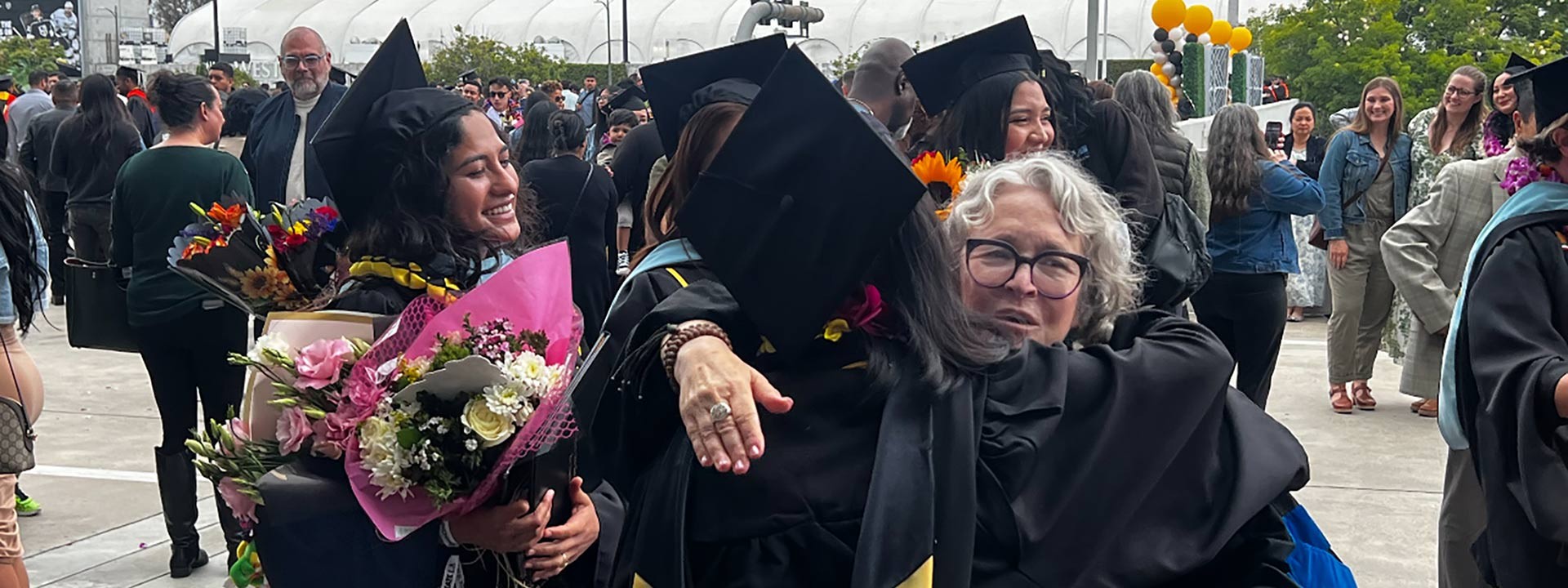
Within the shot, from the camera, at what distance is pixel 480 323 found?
8.59ft

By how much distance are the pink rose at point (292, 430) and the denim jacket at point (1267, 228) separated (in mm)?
5705

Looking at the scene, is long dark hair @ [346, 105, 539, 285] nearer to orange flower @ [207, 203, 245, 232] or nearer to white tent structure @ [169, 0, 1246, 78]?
orange flower @ [207, 203, 245, 232]

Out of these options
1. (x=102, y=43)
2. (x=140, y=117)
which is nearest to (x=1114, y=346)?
(x=140, y=117)

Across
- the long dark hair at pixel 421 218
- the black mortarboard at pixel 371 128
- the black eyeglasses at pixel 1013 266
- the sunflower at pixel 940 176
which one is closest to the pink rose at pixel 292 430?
the long dark hair at pixel 421 218

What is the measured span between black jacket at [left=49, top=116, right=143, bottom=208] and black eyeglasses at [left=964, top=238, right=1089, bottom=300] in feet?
30.8

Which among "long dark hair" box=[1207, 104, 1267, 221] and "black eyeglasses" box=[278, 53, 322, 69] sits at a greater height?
"black eyeglasses" box=[278, 53, 322, 69]

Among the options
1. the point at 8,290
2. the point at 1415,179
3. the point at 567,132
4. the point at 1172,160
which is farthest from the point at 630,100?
the point at 8,290

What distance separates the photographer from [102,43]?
169 ft

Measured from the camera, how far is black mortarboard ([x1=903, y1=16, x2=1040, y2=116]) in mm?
4934

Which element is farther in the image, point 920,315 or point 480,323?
point 480,323

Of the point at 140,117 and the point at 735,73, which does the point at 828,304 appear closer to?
the point at 735,73

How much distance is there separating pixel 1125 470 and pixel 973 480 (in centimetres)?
28

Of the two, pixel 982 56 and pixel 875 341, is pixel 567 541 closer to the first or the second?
pixel 875 341

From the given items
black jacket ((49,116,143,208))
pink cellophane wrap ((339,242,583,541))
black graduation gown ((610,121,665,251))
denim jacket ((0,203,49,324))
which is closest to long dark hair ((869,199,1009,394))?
pink cellophane wrap ((339,242,583,541))
